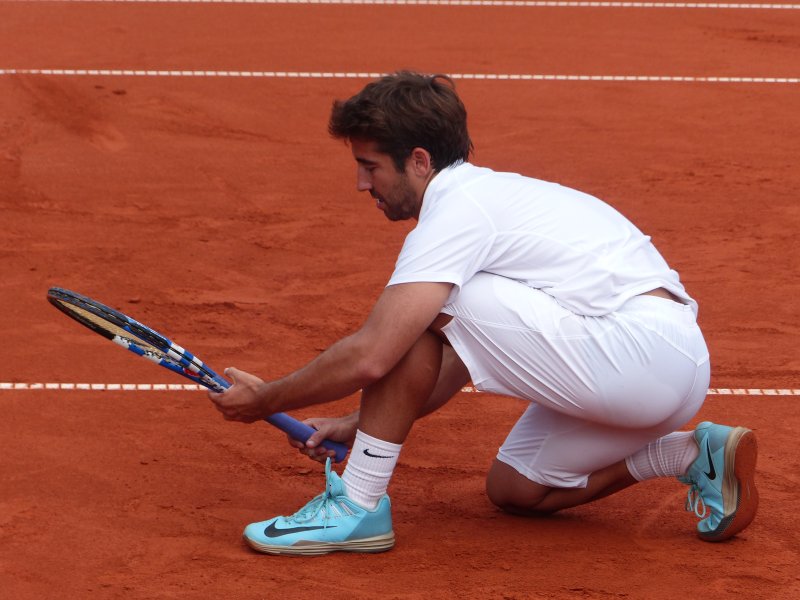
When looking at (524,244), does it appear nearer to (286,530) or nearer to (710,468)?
(710,468)

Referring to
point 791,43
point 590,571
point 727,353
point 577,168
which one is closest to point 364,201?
point 577,168

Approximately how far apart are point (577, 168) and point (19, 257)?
3.50 metres

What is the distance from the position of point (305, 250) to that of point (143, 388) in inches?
72.7

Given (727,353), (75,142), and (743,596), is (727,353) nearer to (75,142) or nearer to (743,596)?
(743,596)

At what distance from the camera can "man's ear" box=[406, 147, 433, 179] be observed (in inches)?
150

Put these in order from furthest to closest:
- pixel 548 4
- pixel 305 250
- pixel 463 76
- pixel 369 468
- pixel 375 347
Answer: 1. pixel 548 4
2. pixel 463 76
3. pixel 305 250
4. pixel 369 468
5. pixel 375 347

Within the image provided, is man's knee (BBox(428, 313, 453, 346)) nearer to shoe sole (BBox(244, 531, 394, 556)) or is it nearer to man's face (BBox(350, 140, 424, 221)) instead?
man's face (BBox(350, 140, 424, 221))

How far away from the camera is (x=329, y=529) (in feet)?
12.6

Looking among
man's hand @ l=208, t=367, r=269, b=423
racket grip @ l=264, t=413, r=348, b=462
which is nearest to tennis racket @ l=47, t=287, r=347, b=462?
racket grip @ l=264, t=413, r=348, b=462

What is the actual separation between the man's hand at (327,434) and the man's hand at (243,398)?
0.21 m

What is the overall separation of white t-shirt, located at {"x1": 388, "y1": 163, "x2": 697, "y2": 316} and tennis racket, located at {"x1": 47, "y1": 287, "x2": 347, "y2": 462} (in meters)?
0.68

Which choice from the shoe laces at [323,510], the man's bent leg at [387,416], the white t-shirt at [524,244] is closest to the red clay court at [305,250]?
the shoe laces at [323,510]

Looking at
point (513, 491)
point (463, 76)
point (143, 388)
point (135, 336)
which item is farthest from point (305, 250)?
point (463, 76)

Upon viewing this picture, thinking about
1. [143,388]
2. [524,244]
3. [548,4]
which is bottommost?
[143,388]
